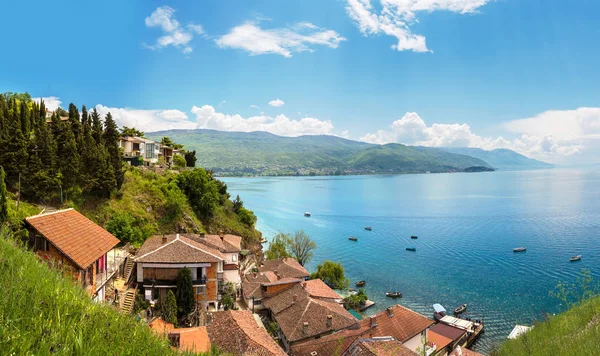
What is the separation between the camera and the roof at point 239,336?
18.5 m

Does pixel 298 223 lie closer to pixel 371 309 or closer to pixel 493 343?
pixel 371 309

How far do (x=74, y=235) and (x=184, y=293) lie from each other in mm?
8579

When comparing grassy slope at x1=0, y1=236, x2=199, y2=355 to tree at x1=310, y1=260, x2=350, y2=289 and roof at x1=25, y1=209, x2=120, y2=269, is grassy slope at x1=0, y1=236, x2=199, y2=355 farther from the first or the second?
tree at x1=310, y1=260, x2=350, y2=289

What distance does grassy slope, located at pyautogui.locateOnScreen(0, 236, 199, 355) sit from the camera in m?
3.69

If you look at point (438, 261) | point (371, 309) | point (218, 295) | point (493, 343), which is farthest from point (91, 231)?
point (438, 261)

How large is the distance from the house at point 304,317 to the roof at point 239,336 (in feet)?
15.3

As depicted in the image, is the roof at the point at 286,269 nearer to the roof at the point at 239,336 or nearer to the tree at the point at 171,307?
the roof at the point at 239,336

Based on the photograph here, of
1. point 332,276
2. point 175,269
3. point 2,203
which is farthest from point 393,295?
point 2,203

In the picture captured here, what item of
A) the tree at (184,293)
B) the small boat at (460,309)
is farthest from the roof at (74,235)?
the small boat at (460,309)

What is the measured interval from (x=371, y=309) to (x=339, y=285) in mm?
6237

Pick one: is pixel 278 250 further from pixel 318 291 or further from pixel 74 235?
pixel 74 235

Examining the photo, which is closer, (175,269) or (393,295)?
(175,269)

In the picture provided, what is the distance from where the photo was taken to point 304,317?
89.6 feet

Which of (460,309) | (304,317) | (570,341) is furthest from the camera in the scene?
(460,309)
